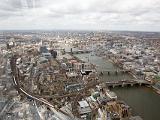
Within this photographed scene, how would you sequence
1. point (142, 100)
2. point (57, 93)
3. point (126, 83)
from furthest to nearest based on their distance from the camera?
point (126, 83) → point (57, 93) → point (142, 100)

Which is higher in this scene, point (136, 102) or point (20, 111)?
point (20, 111)

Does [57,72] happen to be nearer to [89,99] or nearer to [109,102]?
[89,99]

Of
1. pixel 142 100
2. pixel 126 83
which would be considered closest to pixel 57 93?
pixel 142 100

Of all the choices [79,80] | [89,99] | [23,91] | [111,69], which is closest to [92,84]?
[79,80]

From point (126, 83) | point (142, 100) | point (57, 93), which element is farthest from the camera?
point (126, 83)

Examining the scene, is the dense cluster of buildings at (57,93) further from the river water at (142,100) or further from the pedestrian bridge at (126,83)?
the pedestrian bridge at (126,83)

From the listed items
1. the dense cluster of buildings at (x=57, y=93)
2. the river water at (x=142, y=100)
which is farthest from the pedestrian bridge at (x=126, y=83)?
the dense cluster of buildings at (x=57, y=93)

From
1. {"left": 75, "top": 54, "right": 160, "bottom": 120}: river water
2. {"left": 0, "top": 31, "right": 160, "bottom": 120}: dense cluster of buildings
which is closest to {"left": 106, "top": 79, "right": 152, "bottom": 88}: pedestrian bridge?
{"left": 75, "top": 54, "right": 160, "bottom": 120}: river water

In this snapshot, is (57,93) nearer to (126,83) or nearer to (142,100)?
(142,100)

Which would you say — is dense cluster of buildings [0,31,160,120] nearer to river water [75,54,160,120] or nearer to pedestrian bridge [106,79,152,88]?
river water [75,54,160,120]

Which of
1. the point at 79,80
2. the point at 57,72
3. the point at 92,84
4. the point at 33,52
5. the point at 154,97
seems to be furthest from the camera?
the point at 33,52

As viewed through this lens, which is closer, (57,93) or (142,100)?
(142,100)
